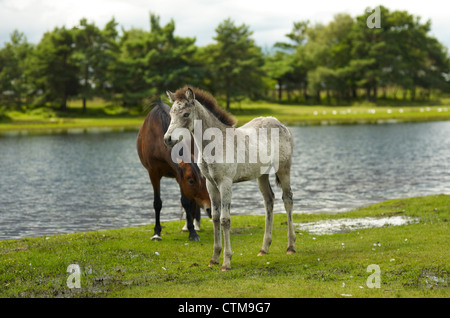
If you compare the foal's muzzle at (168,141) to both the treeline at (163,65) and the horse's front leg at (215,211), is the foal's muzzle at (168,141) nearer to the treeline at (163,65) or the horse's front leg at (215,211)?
the horse's front leg at (215,211)

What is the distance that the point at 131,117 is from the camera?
288 ft

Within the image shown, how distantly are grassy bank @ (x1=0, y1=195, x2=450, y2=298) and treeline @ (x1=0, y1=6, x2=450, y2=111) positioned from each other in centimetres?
7278

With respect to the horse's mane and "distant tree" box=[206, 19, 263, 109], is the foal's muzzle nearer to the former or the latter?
the horse's mane

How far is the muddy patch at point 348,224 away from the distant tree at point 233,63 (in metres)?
78.5

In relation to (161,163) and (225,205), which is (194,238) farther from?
(225,205)

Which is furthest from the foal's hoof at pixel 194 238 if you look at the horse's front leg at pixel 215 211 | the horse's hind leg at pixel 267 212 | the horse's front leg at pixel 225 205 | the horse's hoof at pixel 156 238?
the horse's front leg at pixel 225 205

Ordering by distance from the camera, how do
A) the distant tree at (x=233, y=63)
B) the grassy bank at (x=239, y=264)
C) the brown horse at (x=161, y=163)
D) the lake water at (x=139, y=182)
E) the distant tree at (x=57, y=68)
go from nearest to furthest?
the grassy bank at (x=239, y=264) → the brown horse at (x=161, y=163) → the lake water at (x=139, y=182) → the distant tree at (x=57, y=68) → the distant tree at (x=233, y=63)

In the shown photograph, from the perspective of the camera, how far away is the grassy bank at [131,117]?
79.8 m

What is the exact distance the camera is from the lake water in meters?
20.8

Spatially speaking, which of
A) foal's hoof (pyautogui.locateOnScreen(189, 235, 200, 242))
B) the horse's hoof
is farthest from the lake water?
the horse's hoof

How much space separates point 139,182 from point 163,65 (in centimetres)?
5982

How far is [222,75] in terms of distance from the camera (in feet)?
309
